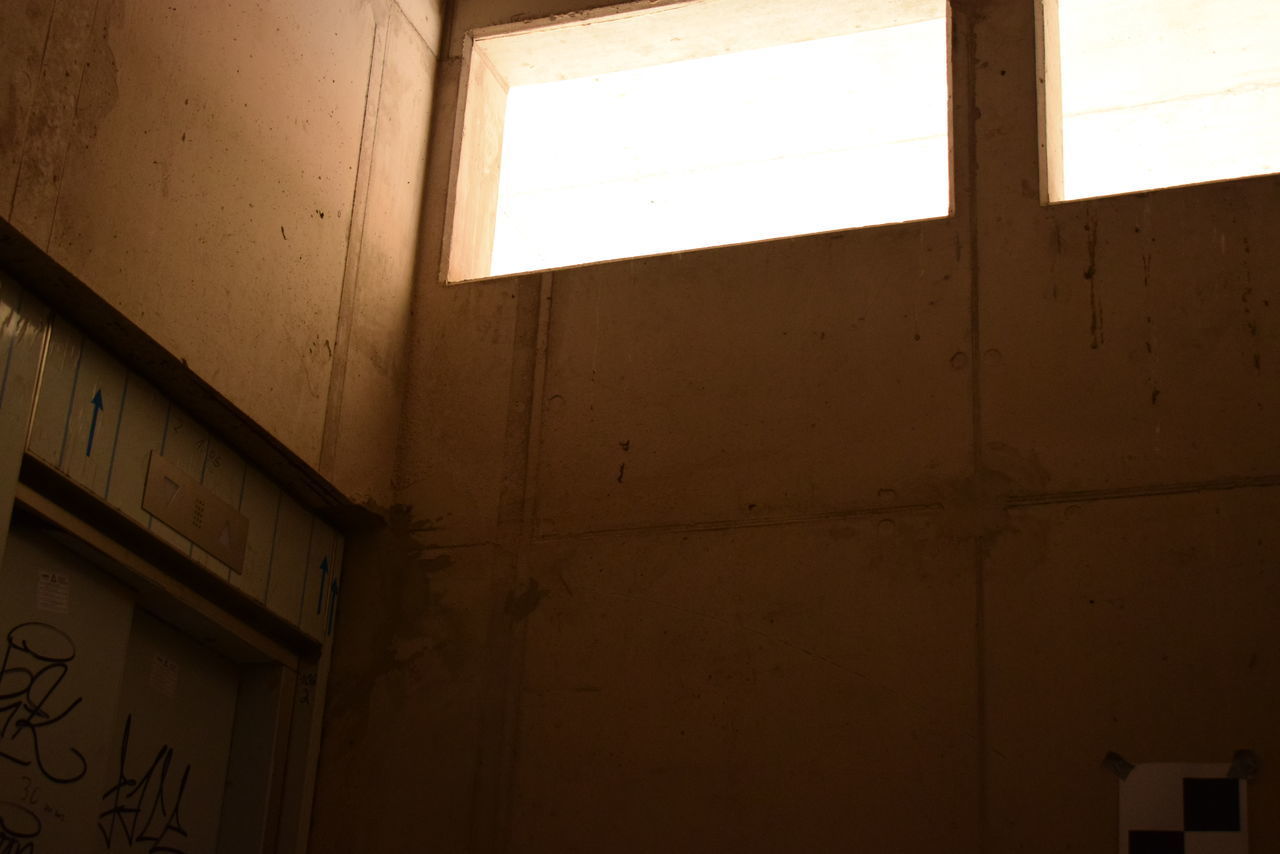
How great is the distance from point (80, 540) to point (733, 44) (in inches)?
98.9

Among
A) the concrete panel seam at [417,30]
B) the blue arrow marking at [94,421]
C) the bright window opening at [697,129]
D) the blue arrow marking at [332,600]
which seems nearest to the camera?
the blue arrow marking at [94,421]

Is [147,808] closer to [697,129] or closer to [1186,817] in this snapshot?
[1186,817]

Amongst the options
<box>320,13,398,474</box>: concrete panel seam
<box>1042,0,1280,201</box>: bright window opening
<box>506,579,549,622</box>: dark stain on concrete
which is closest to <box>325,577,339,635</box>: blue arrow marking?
<box>320,13,398,474</box>: concrete panel seam

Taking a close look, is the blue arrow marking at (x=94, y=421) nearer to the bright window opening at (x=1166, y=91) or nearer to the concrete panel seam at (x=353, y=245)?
the concrete panel seam at (x=353, y=245)

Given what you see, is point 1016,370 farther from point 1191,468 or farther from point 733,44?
point 733,44

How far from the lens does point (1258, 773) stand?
11.2 feet

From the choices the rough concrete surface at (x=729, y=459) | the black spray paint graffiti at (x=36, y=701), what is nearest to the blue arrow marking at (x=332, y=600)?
the rough concrete surface at (x=729, y=459)

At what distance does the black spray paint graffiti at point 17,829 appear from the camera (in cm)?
320

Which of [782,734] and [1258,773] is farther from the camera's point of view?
[782,734]

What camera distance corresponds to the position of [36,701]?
331 cm

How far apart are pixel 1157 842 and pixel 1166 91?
108 inches

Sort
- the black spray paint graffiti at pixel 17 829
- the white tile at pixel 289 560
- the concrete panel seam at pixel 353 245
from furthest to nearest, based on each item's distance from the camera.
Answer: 1. the concrete panel seam at pixel 353 245
2. the white tile at pixel 289 560
3. the black spray paint graffiti at pixel 17 829

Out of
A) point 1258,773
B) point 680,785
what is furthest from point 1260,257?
point 680,785

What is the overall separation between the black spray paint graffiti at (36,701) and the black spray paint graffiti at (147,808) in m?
0.25
